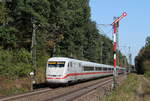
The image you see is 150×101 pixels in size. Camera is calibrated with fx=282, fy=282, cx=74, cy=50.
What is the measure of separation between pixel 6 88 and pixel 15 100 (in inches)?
273

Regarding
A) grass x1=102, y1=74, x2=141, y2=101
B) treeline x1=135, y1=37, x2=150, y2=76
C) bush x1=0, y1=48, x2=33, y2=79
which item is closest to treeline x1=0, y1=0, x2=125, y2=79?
bush x1=0, y1=48, x2=33, y2=79

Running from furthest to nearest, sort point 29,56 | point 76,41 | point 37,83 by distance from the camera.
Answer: point 76,41 → point 29,56 → point 37,83

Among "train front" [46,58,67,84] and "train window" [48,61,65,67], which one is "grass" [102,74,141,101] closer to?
"train front" [46,58,67,84]

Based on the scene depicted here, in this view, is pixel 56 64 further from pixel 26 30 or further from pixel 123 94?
pixel 26 30

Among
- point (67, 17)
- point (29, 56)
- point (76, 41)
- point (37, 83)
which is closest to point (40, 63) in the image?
point (29, 56)

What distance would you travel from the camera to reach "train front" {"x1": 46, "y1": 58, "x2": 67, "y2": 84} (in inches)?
1029

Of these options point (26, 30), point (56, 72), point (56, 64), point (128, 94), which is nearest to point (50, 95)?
point (128, 94)

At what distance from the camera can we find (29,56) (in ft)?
110

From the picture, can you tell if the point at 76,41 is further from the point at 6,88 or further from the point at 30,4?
the point at 6,88

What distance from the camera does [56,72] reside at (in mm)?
26391

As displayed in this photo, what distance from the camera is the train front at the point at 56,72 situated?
26.1 meters

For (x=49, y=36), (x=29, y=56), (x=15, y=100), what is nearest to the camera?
(x=15, y=100)

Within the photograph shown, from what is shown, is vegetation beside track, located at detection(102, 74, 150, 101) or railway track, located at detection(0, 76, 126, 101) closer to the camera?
vegetation beside track, located at detection(102, 74, 150, 101)

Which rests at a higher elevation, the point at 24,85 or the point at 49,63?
the point at 49,63
